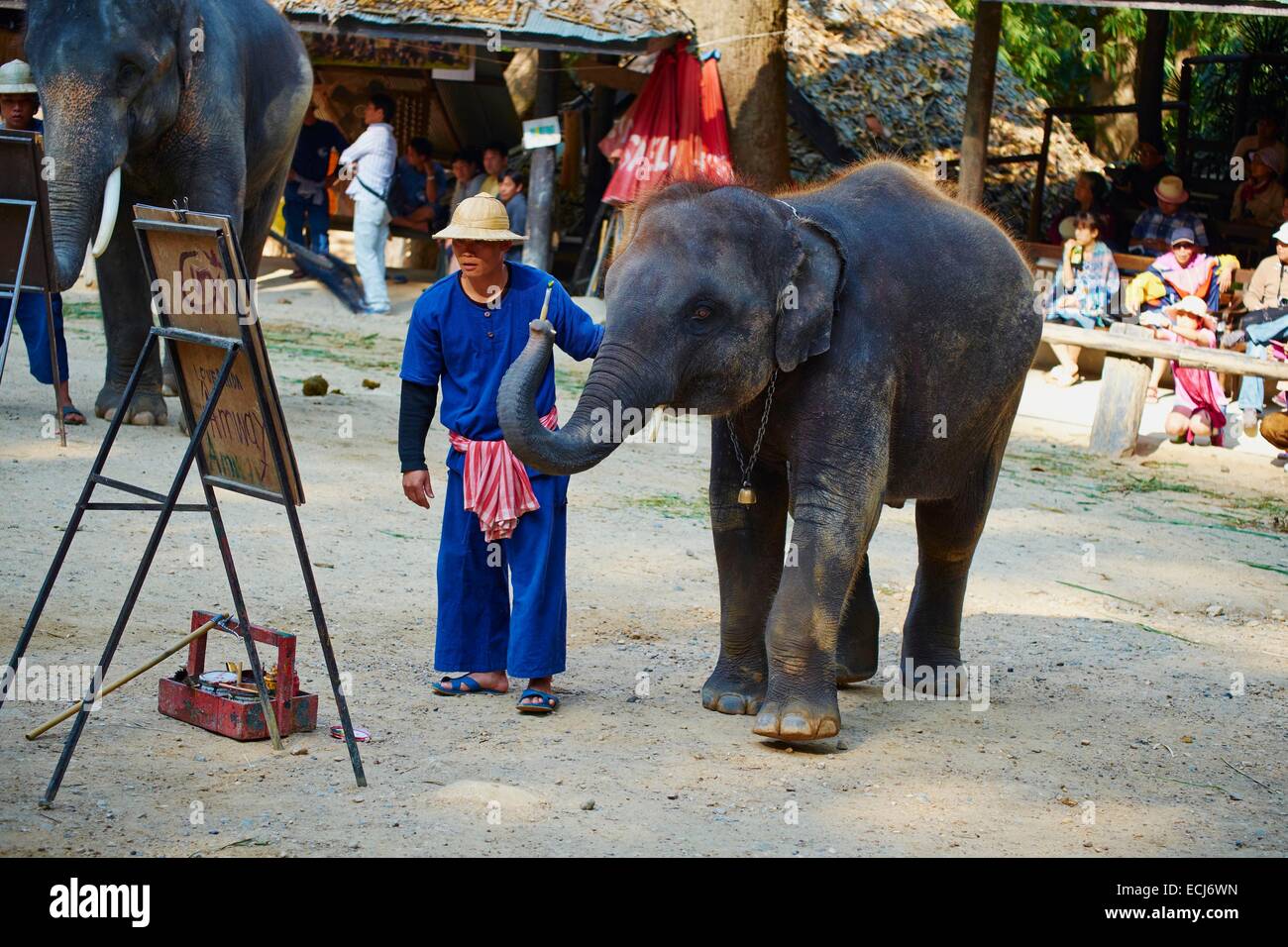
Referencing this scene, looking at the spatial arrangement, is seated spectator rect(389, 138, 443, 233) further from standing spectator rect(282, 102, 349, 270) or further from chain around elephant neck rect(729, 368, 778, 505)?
chain around elephant neck rect(729, 368, 778, 505)

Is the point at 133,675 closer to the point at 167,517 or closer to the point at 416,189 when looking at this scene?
the point at 167,517

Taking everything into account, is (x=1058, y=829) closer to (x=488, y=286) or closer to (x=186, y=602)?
(x=488, y=286)

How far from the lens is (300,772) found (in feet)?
16.8

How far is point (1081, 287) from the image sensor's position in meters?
15.4

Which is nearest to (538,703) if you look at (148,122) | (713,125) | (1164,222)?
(148,122)

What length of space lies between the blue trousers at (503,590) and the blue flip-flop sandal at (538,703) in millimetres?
73

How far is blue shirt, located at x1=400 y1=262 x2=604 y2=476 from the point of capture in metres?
5.88

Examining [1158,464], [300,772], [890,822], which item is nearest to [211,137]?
[300,772]

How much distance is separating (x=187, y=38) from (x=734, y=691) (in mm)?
5505

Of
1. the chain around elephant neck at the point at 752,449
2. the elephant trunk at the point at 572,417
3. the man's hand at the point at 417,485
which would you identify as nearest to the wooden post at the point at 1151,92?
the chain around elephant neck at the point at 752,449

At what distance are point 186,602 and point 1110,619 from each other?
4389 mm

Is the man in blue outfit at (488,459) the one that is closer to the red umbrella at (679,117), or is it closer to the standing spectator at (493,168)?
the red umbrella at (679,117)

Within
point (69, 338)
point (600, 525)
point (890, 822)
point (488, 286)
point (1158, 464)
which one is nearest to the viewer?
point (890, 822)

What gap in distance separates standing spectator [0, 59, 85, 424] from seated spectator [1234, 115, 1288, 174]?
40.4 feet
